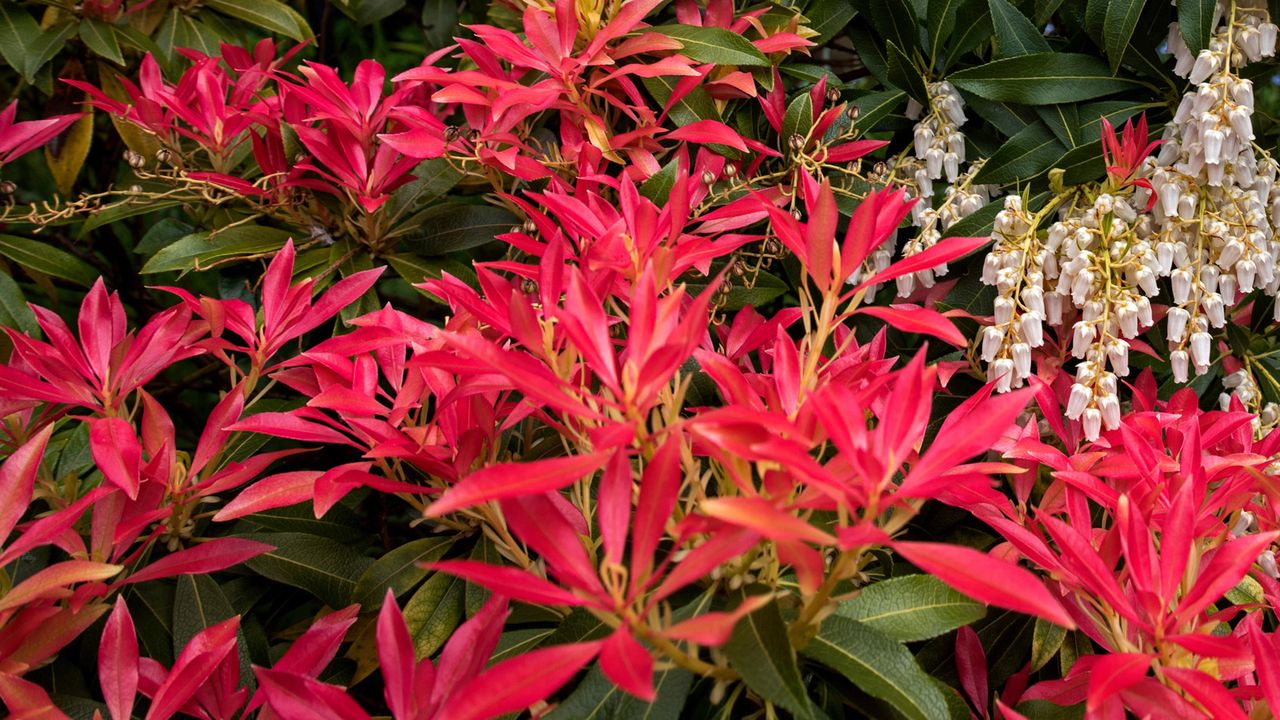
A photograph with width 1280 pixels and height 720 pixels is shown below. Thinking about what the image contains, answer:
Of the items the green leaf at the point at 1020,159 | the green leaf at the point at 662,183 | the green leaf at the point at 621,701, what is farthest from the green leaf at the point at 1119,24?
the green leaf at the point at 621,701

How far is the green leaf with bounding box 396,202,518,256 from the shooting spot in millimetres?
1131

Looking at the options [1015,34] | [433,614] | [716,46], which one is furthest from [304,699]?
[1015,34]

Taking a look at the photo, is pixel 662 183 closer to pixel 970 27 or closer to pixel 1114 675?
pixel 970 27

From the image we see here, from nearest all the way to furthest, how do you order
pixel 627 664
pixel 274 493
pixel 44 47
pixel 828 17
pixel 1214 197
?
pixel 627 664, pixel 274 493, pixel 1214 197, pixel 828 17, pixel 44 47

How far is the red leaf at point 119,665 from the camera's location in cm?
72

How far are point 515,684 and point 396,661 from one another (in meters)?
0.15

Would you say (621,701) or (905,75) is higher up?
(905,75)

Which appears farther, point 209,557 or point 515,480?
point 209,557

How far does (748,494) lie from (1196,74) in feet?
2.27

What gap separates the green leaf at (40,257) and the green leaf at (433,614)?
0.74 metres

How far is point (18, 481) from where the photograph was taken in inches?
28.6

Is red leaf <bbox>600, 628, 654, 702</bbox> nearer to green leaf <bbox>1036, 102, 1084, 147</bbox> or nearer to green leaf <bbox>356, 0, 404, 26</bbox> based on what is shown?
green leaf <bbox>1036, 102, 1084, 147</bbox>

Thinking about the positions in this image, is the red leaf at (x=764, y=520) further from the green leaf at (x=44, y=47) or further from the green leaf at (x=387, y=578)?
the green leaf at (x=44, y=47)

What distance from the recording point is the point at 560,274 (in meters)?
0.73
